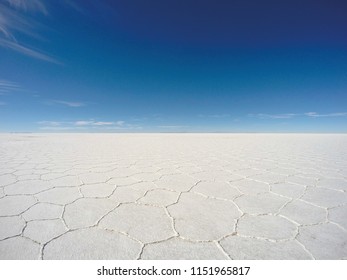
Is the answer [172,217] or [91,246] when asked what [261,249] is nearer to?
[172,217]

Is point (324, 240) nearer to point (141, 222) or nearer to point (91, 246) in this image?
point (141, 222)

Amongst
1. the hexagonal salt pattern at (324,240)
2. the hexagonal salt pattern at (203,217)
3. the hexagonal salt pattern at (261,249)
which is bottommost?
the hexagonal salt pattern at (261,249)

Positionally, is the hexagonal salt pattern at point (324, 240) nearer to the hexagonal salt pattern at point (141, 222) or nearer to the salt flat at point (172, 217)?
the salt flat at point (172, 217)

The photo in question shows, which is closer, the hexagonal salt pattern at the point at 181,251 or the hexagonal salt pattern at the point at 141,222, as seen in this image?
the hexagonal salt pattern at the point at 181,251

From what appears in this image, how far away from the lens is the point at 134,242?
3.67ft

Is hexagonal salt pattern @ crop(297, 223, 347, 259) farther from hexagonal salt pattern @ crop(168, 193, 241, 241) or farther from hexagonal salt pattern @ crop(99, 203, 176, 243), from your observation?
hexagonal salt pattern @ crop(99, 203, 176, 243)

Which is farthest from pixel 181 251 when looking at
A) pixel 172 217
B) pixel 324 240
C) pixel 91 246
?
pixel 324 240

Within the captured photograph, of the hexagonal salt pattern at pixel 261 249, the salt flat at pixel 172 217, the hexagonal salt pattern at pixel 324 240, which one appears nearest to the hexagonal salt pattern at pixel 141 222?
the salt flat at pixel 172 217

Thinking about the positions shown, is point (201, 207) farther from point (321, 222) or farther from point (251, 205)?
point (321, 222)

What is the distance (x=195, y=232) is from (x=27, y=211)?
49.4 inches

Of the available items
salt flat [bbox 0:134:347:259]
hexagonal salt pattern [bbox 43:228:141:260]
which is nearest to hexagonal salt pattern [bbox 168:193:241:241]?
salt flat [bbox 0:134:347:259]

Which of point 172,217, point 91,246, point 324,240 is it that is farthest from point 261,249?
point 91,246

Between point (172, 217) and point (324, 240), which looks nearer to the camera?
point (324, 240)

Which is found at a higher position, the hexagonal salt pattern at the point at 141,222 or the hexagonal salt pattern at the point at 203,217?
the hexagonal salt pattern at the point at 203,217
